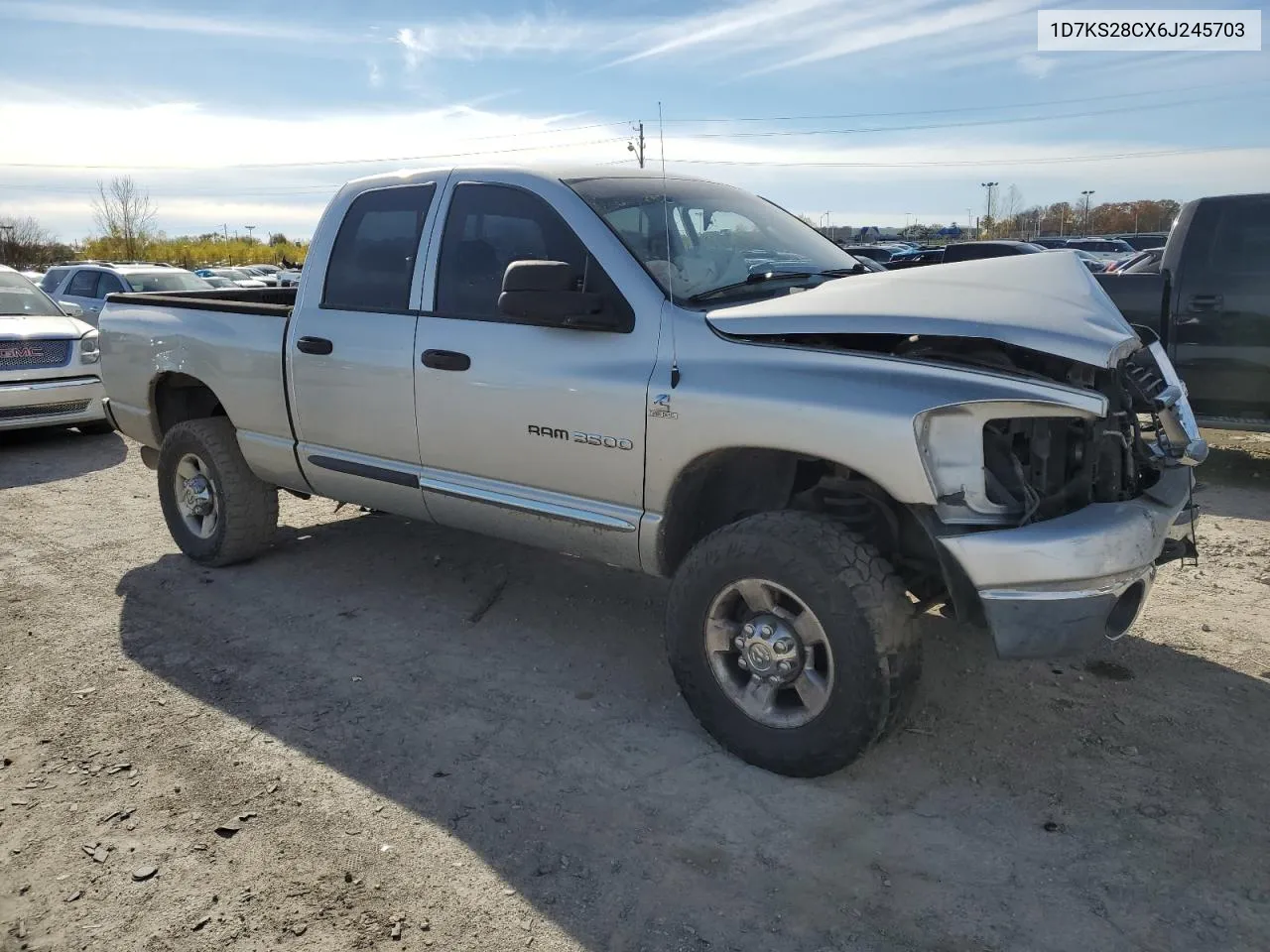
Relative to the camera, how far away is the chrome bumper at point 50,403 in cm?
910

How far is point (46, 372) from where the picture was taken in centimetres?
937

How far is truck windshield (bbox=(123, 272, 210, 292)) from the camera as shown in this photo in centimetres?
1328

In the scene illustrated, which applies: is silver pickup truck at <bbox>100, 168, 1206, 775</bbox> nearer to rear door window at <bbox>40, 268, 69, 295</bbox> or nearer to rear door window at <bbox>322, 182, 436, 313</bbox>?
rear door window at <bbox>322, 182, 436, 313</bbox>

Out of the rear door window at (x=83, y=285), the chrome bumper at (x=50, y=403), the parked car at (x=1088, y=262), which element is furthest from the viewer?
the rear door window at (x=83, y=285)

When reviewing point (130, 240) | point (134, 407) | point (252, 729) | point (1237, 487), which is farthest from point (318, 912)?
point (130, 240)

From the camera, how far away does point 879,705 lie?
3055mm

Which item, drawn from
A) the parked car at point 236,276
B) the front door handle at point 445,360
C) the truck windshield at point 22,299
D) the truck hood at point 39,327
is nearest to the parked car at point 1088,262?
the front door handle at point 445,360

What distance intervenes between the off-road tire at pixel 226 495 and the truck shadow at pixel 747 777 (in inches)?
19.3

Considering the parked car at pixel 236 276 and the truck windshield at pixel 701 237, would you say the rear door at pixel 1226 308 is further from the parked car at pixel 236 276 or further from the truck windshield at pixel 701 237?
the parked car at pixel 236 276

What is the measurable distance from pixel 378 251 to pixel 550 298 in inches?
55.9

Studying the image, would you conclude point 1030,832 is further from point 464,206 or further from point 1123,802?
point 464,206

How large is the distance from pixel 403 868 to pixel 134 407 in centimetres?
407

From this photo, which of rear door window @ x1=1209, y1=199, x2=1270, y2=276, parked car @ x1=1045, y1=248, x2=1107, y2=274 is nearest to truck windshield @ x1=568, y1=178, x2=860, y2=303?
parked car @ x1=1045, y1=248, x2=1107, y2=274

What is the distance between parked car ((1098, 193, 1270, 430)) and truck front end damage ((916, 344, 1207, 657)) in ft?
14.5
